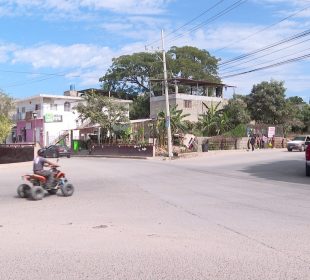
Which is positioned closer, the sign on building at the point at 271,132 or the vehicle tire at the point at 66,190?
the vehicle tire at the point at 66,190

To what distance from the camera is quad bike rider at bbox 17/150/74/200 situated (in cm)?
1475

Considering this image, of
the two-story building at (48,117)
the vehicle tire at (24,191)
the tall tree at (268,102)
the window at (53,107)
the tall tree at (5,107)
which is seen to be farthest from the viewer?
the window at (53,107)

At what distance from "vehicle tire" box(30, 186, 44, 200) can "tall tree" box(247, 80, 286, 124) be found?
48.7 meters

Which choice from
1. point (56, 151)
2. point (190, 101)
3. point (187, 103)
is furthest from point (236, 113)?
point (56, 151)

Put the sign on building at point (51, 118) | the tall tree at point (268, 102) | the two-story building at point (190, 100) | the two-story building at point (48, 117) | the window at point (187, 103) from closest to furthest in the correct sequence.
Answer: the two-story building at point (190, 100) → the window at point (187, 103) → the tall tree at point (268, 102) → the sign on building at point (51, 118) → the two-story building at point (48, 117)

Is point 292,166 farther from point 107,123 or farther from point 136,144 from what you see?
point 107,123

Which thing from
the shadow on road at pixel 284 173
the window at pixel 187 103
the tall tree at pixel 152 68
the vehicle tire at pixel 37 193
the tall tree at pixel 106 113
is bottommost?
the shadow on road at pixel 284 173

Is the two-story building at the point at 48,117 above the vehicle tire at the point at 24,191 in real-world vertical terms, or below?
above

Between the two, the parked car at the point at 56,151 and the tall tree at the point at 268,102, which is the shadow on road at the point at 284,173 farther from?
the tall tree at the point at 268,102

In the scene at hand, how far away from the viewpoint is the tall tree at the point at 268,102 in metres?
60.0

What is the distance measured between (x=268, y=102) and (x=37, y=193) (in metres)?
49.2

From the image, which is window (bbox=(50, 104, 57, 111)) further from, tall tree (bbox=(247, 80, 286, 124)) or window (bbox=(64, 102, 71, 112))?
tall tree (bbox=(247, 80, 286, 124))

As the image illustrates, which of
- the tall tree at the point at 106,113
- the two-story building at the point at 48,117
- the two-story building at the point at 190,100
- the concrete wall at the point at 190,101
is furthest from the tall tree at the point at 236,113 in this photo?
the two-story building at the point at 48,117

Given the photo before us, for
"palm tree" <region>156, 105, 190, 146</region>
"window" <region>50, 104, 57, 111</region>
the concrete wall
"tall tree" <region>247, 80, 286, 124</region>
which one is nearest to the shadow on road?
"palm tree" <region>156, 105, 190, 146</region>
